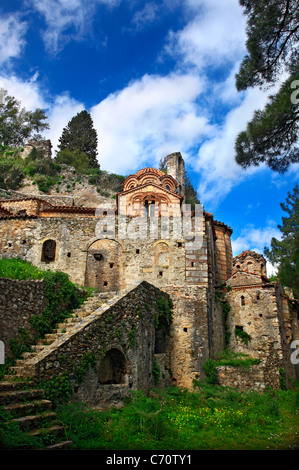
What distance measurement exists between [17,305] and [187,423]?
5.53 metres

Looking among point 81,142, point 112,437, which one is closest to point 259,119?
point 112,437

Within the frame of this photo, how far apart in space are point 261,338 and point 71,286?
901cm

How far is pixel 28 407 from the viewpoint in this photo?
22.1 feet

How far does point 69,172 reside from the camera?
42.2 meters

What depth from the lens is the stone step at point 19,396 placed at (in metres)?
6.74

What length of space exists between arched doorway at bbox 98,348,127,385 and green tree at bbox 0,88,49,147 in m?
43.4

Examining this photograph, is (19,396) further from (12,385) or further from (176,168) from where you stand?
(176,168)

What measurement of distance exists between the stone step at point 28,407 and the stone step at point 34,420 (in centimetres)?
15

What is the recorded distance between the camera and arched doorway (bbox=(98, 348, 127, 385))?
1009 centimetres

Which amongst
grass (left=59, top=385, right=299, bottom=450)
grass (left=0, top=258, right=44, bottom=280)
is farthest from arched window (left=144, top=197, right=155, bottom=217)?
grass (left=59, top=385, right=299, bottom=450)

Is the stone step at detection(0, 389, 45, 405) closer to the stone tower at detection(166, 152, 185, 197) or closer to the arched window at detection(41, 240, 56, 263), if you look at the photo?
the arched window at detection(41, 240, 56, 263)

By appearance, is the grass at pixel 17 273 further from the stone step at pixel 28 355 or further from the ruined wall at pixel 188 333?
the ruined wall at pixel 188 333

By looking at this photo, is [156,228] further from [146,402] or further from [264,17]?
[264,17]
